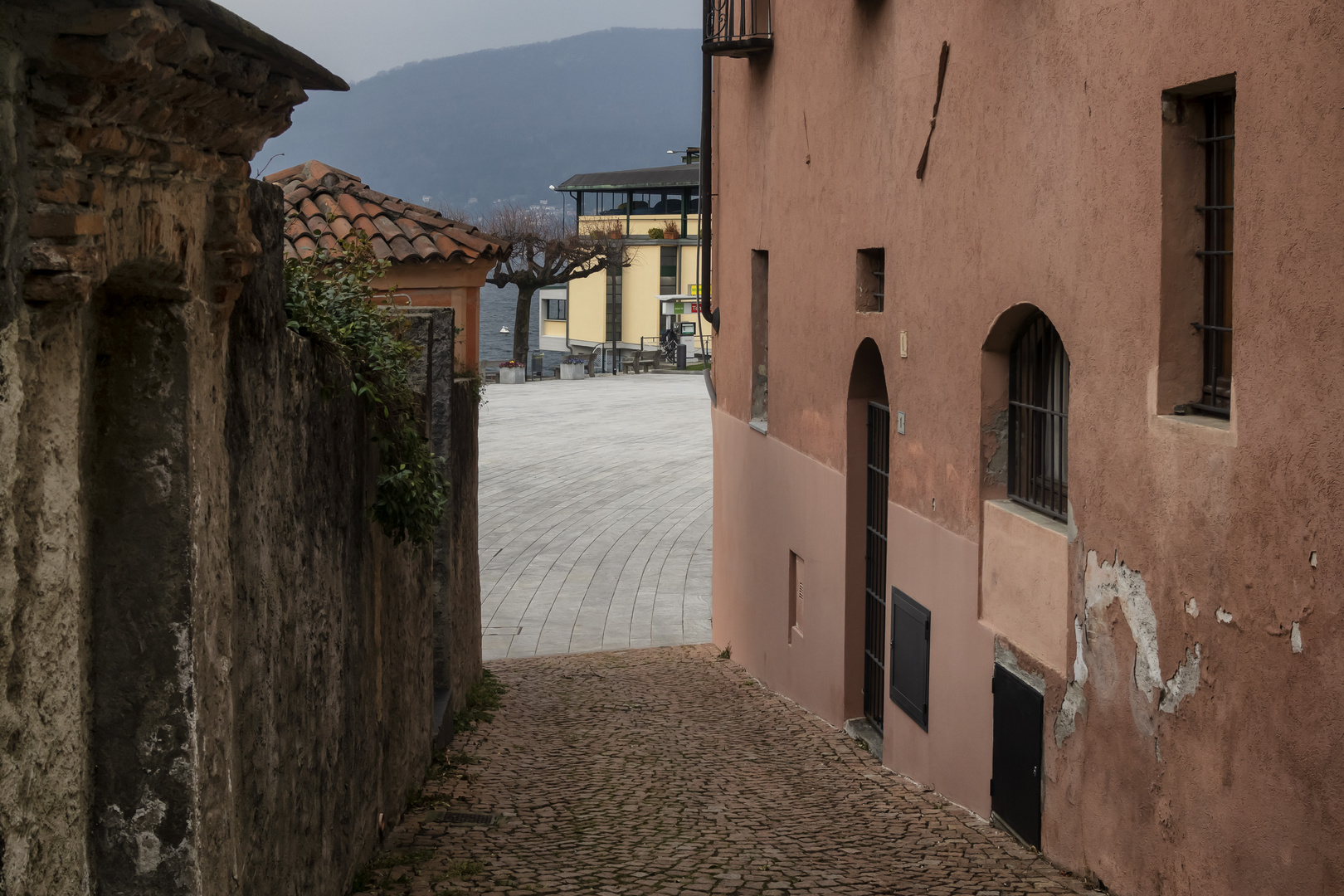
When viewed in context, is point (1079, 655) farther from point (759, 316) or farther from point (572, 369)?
point (572, 369)

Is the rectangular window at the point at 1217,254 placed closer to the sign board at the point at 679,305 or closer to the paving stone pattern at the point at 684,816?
the paving stone pattern at the point at 684,816

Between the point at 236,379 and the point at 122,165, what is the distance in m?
1.07

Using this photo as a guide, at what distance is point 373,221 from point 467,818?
20.3 ft

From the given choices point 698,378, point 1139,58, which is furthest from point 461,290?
point 698,378

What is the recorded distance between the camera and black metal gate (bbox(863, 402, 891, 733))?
34.3 ft

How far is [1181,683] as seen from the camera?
5.50 meters

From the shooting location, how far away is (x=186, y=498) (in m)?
3.81

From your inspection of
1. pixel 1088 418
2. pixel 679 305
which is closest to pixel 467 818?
pixel 1088 418

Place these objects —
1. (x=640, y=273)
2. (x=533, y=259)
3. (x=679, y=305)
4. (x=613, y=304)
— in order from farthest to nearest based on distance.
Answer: (x=613, y=304) < (x=640, y=273) < (x=679, y=305) < (x=533, y=259)

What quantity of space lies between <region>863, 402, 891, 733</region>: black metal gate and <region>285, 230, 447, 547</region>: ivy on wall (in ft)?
12.5

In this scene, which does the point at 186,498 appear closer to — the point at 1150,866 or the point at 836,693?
the point at 1150,866

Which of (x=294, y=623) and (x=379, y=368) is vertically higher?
(x=379, y=368)

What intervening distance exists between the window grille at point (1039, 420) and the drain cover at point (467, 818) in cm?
365

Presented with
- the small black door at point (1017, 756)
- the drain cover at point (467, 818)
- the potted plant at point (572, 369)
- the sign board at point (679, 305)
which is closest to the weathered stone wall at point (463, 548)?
the drain cover at point (467, 818)
